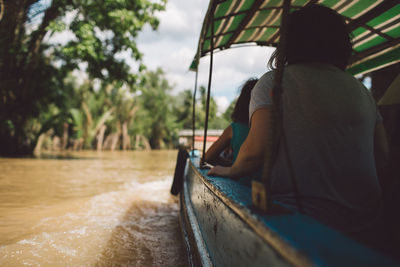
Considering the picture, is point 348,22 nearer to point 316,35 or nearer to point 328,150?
point 316,35

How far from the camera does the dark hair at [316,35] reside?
1090 mm

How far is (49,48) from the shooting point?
1216 centimetres

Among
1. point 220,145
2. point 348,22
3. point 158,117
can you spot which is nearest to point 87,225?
point 220,145

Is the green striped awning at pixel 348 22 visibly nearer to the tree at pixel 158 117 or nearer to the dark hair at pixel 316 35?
the dark hair at pixel 316 35

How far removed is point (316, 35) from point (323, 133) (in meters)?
0.45

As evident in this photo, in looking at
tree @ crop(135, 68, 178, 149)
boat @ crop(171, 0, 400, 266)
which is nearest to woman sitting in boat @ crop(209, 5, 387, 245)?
boat @ crop(171, 0, 400, 266)

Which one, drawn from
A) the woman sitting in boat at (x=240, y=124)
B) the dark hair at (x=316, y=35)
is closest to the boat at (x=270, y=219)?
the dark hair at (x=316, y=35)

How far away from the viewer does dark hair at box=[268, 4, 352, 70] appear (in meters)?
1.09

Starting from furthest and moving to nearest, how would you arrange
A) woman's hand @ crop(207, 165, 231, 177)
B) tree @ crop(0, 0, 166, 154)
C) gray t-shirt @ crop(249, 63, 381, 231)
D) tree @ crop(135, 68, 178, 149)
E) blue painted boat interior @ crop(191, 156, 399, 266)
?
tree @ crop(135, 68, 178, 149), tree @ crop(0, 0, 166, 154), woman's hand @ crop(207, 165, 231, 177), gray t-shirt @ crop(249, 63, 381, 231), blue painted boat interior @ crop(191, 156, 399, 266)

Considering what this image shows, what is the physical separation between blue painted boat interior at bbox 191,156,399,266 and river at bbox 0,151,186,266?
5.84ft

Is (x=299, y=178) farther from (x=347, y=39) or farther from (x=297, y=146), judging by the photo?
(x=347, y=39)

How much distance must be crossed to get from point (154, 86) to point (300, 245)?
34.8m

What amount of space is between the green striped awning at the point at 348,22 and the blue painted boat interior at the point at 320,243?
1767 millimetres

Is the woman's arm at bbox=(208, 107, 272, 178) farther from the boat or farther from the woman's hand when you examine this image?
the woman's hand
